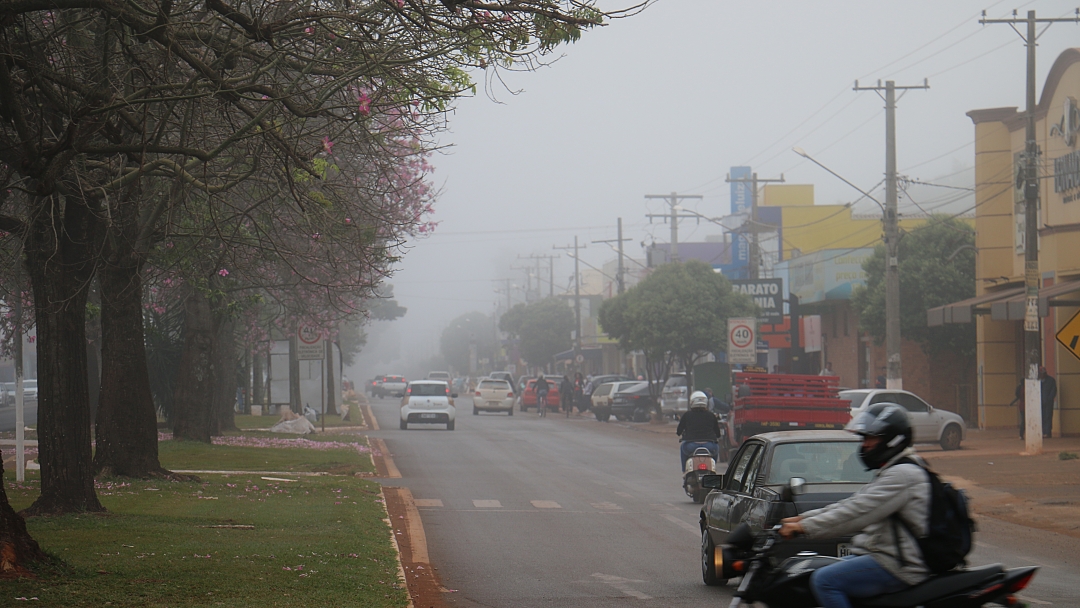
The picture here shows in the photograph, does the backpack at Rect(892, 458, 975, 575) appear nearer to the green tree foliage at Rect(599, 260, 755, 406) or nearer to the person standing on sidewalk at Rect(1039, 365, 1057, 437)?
the person standing on sidewalk at Rect(1039, 365, 1057, 437)

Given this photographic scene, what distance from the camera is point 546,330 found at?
94.1 m

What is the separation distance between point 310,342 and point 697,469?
15292 mm

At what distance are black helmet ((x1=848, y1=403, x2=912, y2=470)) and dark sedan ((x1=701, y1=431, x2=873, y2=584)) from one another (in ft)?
10.6

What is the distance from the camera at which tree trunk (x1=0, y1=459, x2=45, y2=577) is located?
332 inches

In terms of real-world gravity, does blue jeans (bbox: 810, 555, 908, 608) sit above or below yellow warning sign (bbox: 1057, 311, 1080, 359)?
below

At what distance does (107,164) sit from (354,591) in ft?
17.6

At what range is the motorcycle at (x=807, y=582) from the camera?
4.76 meters

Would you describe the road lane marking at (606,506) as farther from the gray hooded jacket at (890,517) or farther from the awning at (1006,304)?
the awning at (1006,304)

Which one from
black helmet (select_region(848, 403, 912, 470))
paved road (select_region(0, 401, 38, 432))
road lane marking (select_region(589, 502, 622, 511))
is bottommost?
paved road (select_region(0, 401, 38, 432))

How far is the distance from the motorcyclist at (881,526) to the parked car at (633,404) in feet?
130

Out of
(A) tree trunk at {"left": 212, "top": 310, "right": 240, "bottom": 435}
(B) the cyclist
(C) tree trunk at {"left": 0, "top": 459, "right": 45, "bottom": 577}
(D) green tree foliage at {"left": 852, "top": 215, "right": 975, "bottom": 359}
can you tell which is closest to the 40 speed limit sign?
(D) green tree foliage at {"left": 852, "top": 215, "right": 975, "bottom": 359}

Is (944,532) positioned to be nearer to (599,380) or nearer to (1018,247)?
(1018,247)

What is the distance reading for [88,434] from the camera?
12523 mm

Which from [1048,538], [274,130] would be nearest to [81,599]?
[274,130]
